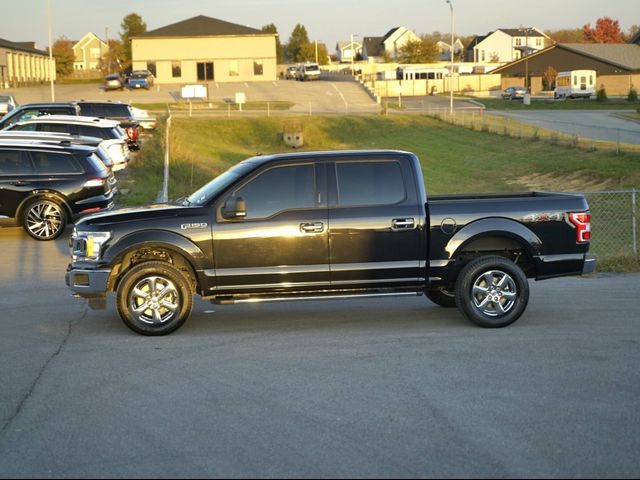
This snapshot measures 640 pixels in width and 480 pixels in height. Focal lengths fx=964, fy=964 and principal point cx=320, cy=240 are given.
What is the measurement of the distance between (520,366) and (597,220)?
16056mm

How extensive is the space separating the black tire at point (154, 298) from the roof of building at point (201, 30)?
88.6 metres

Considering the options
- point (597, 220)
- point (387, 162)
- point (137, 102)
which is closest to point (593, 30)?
point (137, 102)

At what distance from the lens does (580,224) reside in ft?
34.7

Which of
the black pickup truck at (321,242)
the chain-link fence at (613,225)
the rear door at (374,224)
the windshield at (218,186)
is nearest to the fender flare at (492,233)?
the black pickup truck at (321,242)

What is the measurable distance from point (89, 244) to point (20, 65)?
9573 cm

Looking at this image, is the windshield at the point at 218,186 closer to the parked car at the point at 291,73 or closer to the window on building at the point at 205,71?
the window on building at the point at 205,71

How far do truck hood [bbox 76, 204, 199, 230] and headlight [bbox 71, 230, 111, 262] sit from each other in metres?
0.10

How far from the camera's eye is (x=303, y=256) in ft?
33.3

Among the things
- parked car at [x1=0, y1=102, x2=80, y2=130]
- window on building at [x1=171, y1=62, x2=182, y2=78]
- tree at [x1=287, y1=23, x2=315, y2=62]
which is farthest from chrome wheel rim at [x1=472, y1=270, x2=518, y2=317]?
tree at [x1=287, y1=23, x2=315, y2=62]

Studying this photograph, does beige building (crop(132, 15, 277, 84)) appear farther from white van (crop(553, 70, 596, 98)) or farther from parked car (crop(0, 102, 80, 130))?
parked car (crop(0, 102, 80, 130))

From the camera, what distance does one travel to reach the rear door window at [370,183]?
1038 cm

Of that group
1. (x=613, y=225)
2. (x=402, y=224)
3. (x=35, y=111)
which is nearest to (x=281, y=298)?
(x=402, y=224)

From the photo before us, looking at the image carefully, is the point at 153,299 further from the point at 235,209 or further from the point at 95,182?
the point at 95,182

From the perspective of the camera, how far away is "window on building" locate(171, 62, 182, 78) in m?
96.2
